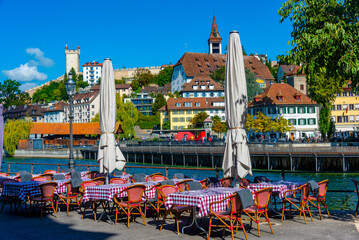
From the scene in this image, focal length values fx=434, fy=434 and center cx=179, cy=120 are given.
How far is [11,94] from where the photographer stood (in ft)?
475

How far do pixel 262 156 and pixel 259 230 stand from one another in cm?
4052

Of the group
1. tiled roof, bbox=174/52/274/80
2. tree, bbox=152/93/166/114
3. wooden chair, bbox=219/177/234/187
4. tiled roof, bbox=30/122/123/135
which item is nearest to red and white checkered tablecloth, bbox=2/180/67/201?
wooden chair, bbox=219/177/234/187

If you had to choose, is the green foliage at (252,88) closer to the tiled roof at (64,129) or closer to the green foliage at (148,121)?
the green foliage at (148,121)

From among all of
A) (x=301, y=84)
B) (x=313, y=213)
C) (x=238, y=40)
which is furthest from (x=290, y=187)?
(x=301, y=84)

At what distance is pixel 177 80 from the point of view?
128500mm

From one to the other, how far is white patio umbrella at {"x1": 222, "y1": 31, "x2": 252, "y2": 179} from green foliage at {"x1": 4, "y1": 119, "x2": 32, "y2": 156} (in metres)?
72.8

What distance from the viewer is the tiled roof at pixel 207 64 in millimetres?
125875

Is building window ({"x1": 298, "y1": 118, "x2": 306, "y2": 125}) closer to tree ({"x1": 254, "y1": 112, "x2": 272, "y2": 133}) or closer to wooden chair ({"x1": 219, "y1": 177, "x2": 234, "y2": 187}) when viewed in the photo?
tree ({"x1": 254, "y1": 112, "x2": 272, "y2": 133})

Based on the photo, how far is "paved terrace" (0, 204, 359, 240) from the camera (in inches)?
344

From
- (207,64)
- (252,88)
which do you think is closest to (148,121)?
(252,88)

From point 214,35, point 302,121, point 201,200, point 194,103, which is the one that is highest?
point 214,35

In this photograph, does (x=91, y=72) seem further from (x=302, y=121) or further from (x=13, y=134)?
(x=302, y=121)

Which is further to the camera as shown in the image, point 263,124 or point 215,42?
point 215,42

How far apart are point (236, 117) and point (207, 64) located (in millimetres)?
122491
